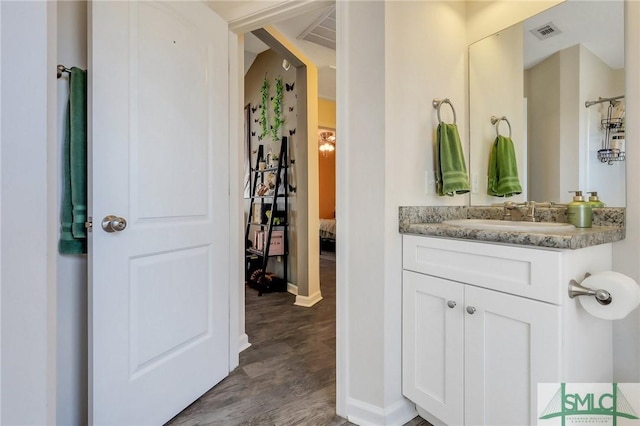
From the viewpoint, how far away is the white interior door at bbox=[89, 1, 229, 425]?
117 centimetres

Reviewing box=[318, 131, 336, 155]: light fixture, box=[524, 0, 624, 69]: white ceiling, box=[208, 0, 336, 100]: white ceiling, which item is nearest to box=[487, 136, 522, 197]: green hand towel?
box=[524, 0, 624, 69]: white ceiling

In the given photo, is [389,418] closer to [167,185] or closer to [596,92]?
[167,185]

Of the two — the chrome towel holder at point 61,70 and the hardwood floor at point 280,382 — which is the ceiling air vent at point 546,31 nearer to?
the hardwood floor at point 280,382

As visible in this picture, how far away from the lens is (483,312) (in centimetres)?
109

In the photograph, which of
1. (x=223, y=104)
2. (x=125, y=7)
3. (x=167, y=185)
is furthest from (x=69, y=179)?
(x=223, y=104)

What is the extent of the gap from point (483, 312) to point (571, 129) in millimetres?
997

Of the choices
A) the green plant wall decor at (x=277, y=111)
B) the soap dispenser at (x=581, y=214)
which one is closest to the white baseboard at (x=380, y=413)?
the soap dispenser at (x=581, y=214)

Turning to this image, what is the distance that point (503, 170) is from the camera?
5.52 ft

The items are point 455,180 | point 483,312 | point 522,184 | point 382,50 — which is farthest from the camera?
point 522,184

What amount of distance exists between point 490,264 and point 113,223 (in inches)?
55.4

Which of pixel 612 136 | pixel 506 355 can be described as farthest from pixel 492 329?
pixel 612 136

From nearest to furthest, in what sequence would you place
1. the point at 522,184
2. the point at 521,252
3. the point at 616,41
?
1. the point at 521,252
2. the point at 616,41
3. the point at 522,184

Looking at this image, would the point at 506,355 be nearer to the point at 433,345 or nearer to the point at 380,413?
the point at 433,345

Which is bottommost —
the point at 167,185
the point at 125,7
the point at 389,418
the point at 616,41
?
the point at 389,418
